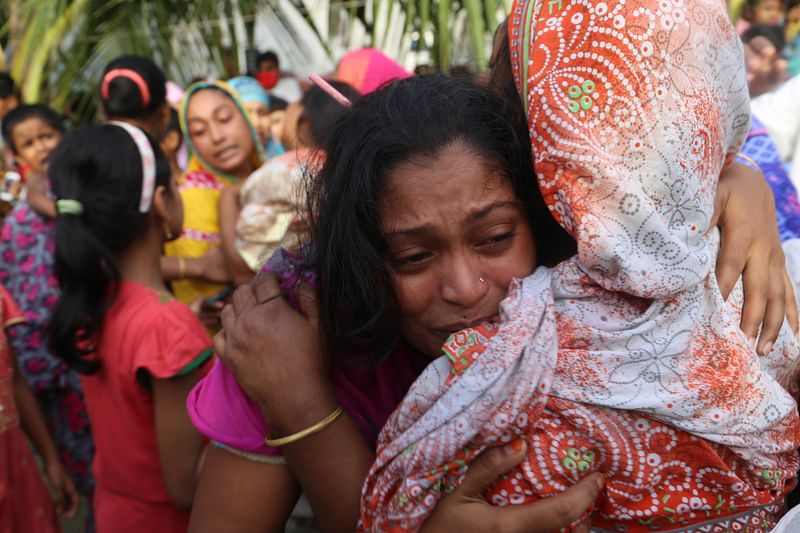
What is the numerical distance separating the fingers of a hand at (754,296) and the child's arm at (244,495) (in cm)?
91

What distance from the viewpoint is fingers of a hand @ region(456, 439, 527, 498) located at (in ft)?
3.79

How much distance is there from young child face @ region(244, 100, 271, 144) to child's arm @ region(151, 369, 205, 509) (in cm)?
309

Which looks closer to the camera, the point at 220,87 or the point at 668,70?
the point at 668,70

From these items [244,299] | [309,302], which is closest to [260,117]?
[244,299]

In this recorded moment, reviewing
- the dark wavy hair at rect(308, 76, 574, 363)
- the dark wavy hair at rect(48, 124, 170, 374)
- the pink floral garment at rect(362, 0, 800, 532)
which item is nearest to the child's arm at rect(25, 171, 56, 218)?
the dark wavy hair at rect(48, 124, 170, 374)

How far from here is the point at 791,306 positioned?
148 centimetres

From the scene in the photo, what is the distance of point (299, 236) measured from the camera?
5.67 feet

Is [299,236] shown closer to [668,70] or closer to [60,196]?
[668,70]

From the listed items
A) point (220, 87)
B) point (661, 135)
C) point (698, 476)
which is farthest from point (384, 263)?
point (220, 87)

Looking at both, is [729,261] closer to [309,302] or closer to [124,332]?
[309,302]

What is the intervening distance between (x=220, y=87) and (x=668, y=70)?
3.38 metres

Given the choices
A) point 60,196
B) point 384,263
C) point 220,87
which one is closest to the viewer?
point 384,263

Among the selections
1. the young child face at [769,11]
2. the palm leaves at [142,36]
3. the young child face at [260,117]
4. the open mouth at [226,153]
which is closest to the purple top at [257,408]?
the open mouth at [226,153]

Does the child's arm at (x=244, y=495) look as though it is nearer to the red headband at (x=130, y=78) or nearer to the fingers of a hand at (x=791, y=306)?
the fingers of a hand at (x=791, y=306)
